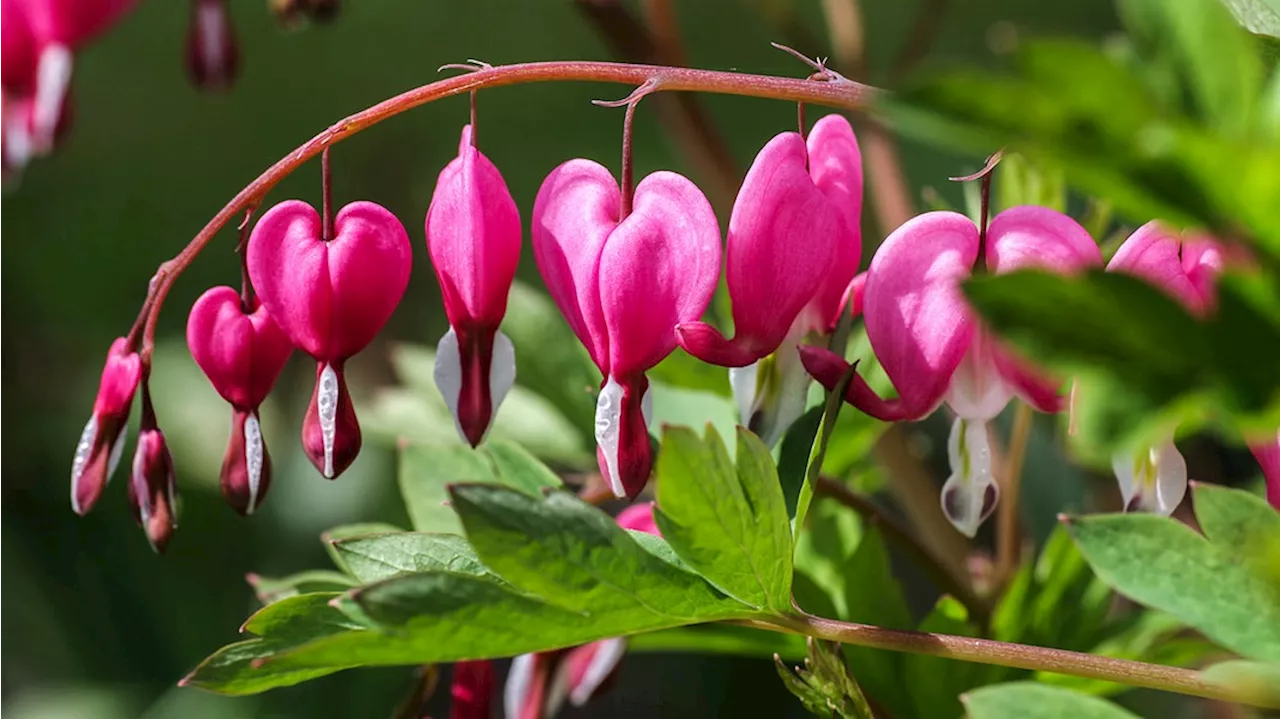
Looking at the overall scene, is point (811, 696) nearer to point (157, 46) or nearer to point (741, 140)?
point (741, 140)

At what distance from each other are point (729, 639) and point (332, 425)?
32 cm

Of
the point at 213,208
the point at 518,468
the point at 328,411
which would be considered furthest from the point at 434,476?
the point at 213,208

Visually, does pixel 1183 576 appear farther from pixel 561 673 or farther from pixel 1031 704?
pixel 561 673

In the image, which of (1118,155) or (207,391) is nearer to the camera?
(1118,155)

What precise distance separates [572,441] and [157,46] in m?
1.80

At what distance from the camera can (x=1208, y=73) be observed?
0.38m

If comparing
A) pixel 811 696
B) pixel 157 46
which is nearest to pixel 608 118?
pixel 157 46

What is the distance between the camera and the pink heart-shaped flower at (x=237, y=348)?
0.72 m

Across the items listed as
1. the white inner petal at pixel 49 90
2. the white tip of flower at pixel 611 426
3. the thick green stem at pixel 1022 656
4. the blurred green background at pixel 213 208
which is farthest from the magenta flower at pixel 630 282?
the blurred green background at pixel 213 208

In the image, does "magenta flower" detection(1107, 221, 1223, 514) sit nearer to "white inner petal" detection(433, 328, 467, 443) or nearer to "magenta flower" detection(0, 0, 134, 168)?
"white inner petal" detection(433, 328, 467, 443)

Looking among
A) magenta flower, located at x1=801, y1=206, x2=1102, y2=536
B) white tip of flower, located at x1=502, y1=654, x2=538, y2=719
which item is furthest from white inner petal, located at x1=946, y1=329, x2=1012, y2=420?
white tip of flower, located at x1=502, y1=654, x2=538, y2=719

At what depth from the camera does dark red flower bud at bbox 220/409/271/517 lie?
0.71m

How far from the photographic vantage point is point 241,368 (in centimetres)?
72

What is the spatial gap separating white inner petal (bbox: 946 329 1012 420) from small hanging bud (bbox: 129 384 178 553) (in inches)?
16.7
